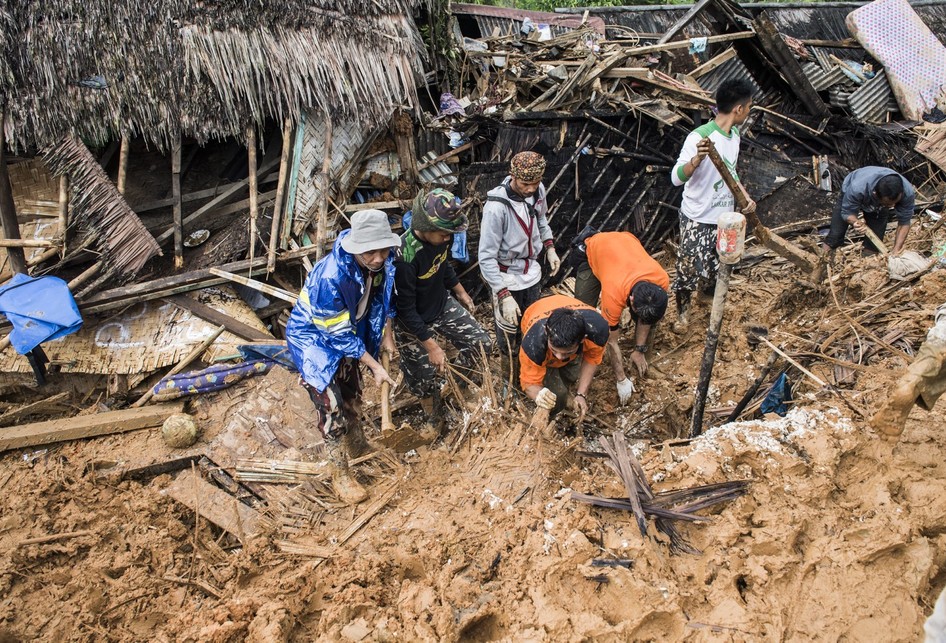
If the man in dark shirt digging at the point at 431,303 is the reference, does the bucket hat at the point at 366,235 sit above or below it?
above

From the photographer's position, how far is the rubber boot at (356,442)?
4.38 metres

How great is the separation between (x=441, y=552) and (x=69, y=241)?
15.9 feet

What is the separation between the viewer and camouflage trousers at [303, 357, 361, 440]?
397 centimetres

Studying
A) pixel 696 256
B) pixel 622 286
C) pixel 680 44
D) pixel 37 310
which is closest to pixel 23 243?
pixel 37 310

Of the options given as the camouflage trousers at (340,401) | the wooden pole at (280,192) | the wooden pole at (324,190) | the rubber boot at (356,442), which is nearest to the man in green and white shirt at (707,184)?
the camouflage trousers at (340,401)

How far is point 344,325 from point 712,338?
2.35 meters

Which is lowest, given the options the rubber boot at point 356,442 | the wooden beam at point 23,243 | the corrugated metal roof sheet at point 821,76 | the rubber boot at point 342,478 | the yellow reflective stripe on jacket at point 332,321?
the rubber boot at point 356,442

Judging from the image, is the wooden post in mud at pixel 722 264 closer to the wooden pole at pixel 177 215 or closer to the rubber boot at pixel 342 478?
the rubber boot at pixel 342 478

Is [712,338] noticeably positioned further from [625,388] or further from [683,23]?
[683,23]

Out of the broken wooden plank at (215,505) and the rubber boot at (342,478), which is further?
the broken wooden plank at (215,505)

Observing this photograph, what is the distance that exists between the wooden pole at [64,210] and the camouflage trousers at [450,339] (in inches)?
130

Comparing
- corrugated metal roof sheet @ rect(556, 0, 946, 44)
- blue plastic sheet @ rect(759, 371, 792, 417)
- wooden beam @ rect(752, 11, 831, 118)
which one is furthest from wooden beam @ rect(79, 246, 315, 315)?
wooden beam @ rect(752, 11, 831, 118)

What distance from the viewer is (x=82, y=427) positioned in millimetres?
4891

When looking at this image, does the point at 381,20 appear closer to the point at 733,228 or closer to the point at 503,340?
the point at 503,340
